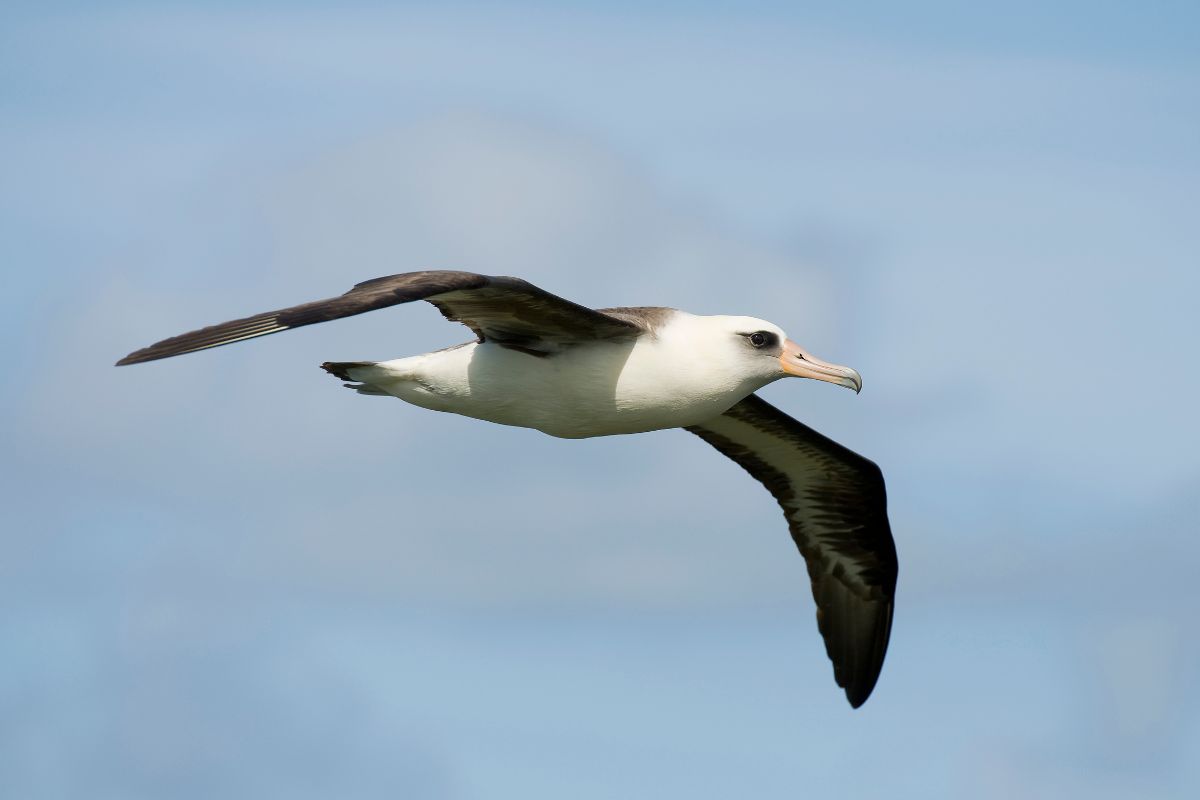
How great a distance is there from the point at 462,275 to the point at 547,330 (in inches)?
56.9

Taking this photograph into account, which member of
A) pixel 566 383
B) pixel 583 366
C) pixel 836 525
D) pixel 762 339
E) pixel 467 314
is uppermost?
pixel 762 339

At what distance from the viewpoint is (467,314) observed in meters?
14.1

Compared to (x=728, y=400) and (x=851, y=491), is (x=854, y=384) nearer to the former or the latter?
(x=728, y=400)

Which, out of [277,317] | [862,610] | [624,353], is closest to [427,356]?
[624,353]

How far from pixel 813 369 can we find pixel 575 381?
6.57 ft

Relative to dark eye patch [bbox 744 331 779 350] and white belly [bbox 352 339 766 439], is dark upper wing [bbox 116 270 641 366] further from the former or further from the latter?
dark eye patch [bbox 744 331 779 350]

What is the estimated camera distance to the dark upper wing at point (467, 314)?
472 inches

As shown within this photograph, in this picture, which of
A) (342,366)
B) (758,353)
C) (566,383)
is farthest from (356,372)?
(758,353)

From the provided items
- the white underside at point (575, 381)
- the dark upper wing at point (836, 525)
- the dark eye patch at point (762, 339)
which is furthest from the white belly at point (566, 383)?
the dark upper wing at point (836, 525)

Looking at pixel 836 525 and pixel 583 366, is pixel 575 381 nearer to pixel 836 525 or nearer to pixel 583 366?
pixel 583 366

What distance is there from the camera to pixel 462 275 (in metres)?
12.9

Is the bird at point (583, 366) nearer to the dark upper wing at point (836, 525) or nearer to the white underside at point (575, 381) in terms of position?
the white underside at point (575, 381)

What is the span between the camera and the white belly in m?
14.3

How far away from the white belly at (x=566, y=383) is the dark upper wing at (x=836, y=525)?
3.78 m
